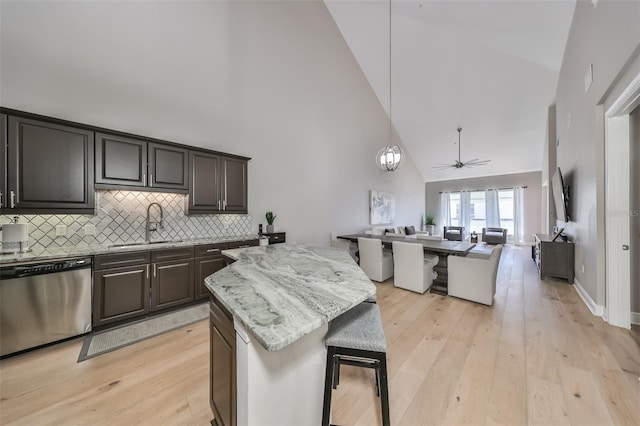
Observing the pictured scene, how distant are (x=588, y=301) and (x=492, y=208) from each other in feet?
23.7

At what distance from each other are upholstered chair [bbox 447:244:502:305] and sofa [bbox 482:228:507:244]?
622cm

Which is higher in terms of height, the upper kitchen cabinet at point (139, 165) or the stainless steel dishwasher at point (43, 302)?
the upper kitchen cabinet at point (139, 165)

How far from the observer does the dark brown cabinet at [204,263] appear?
281 centimetres

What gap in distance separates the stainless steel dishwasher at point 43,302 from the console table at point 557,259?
6422mm

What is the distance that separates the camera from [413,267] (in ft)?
11.3

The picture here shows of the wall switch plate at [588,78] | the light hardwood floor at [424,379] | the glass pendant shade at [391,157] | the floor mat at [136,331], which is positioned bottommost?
the light hardwood floor at [424,379]

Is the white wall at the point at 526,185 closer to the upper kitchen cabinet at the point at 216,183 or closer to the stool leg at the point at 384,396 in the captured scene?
the upper kitchen cabinet at the point at 216,183

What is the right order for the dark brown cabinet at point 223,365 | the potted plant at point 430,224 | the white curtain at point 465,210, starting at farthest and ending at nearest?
the potted plant at point 430,224 < the white curtain at point 465,210 < the dark brown cabinet at point 223,365

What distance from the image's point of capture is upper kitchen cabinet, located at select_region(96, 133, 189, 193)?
7.70 feet

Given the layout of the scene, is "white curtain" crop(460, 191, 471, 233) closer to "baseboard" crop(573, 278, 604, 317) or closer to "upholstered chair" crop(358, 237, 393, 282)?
"baseboard" crop(573, 278, 604, 317)

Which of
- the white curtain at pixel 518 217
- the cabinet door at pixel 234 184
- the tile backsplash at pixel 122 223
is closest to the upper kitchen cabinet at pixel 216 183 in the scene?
the cabinet door at pixel 234 184

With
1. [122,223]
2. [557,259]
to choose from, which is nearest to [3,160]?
[122,223]

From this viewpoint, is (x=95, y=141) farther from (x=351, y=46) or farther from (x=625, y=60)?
(x=351, y=46)

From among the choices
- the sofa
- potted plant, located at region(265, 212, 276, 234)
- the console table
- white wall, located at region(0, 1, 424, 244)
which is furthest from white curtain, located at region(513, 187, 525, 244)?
potted plant, located at region(265, 212, 276, 234)
